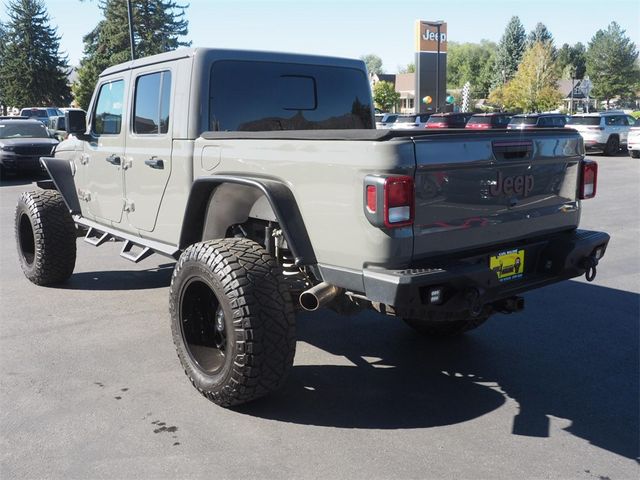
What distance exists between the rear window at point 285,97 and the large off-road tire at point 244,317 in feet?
3.53

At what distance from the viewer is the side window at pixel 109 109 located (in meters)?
5.13

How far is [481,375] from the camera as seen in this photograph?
13.7ft

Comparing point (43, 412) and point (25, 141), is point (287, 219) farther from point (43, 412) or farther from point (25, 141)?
point (25, 141)

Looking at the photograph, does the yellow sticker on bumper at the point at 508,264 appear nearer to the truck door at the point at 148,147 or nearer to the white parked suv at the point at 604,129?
the truck door at the point at 148,147

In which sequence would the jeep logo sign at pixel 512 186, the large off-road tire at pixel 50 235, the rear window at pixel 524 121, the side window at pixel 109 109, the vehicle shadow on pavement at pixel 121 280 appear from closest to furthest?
the jeep logo sign at pixel 512 186 < the side window at pixel 109 109 < the large off-road tire at pixel 50 235 < the vehicle shadow on pavement at pixel 121 280 < the rear window at pixel 524 121

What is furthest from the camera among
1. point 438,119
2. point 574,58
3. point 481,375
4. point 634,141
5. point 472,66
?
point 472,66

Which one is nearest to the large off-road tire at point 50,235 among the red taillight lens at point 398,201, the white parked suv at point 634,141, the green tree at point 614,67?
the red taillight lens at point 398,201

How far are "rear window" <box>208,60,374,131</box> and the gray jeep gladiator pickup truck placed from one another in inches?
0.5

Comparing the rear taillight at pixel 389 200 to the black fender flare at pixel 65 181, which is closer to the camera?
the rear taillight at pixel 389 200

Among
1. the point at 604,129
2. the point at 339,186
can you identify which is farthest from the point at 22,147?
the point at 604,129

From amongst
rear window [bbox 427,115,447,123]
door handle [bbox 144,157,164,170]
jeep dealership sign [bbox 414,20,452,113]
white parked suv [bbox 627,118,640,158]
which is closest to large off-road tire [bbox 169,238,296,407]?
door handle [bbox 144,157,164,170]

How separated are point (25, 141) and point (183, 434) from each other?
15.9 meters

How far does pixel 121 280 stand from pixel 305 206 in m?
3.96

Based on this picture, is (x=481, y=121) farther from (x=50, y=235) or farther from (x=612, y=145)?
(x=50, y=235)
